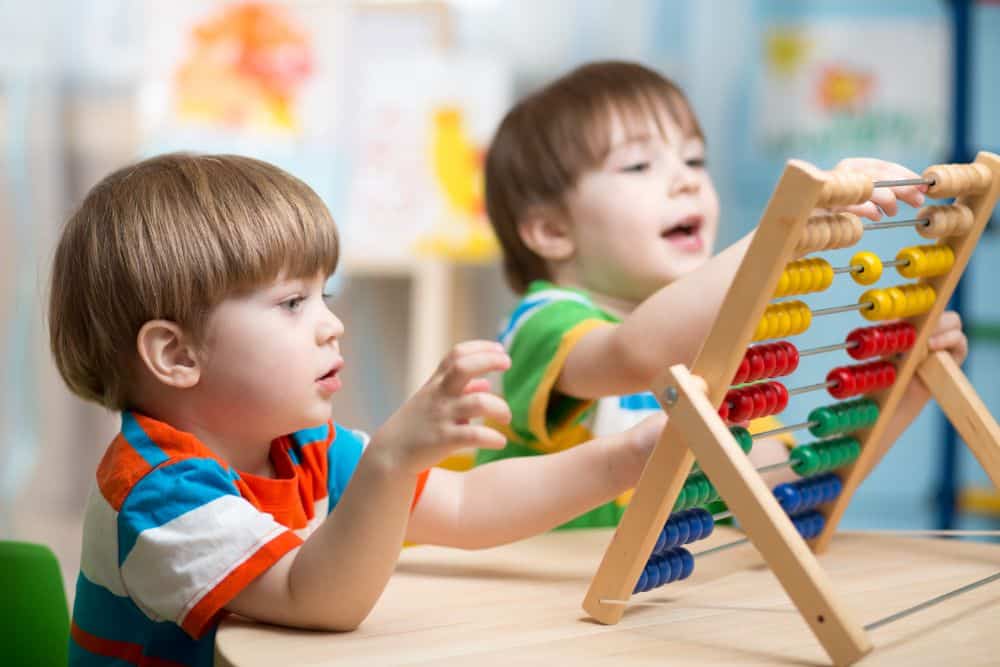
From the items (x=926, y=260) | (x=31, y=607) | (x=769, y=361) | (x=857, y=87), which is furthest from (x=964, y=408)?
(x=857, y=87)

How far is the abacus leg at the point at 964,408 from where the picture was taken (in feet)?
3.78

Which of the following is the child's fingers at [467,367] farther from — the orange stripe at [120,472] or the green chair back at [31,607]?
the green chair back at [31,607]

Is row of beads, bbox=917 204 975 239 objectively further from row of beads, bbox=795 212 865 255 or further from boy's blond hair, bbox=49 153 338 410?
boy's blond hair, bbox=49 153 338 410

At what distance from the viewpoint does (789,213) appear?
826mm

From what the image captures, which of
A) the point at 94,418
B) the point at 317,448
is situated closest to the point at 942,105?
the point at 94,418

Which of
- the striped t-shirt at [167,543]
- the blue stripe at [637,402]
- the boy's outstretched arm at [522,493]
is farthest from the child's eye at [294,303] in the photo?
the blue stripe at [637,402]

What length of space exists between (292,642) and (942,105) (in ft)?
9.97

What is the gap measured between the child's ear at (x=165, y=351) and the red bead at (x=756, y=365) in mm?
447

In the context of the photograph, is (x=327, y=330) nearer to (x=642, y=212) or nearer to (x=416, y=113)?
(x=642, y=212)

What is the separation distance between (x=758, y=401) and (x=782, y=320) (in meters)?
0.08

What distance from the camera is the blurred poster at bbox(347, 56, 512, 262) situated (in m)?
3.25

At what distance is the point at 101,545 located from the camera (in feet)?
3.26

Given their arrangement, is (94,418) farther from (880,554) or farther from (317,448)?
(880,554)

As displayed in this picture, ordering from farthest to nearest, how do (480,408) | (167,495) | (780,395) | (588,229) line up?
(588,229), (780,395), (167,495), (480,408)
